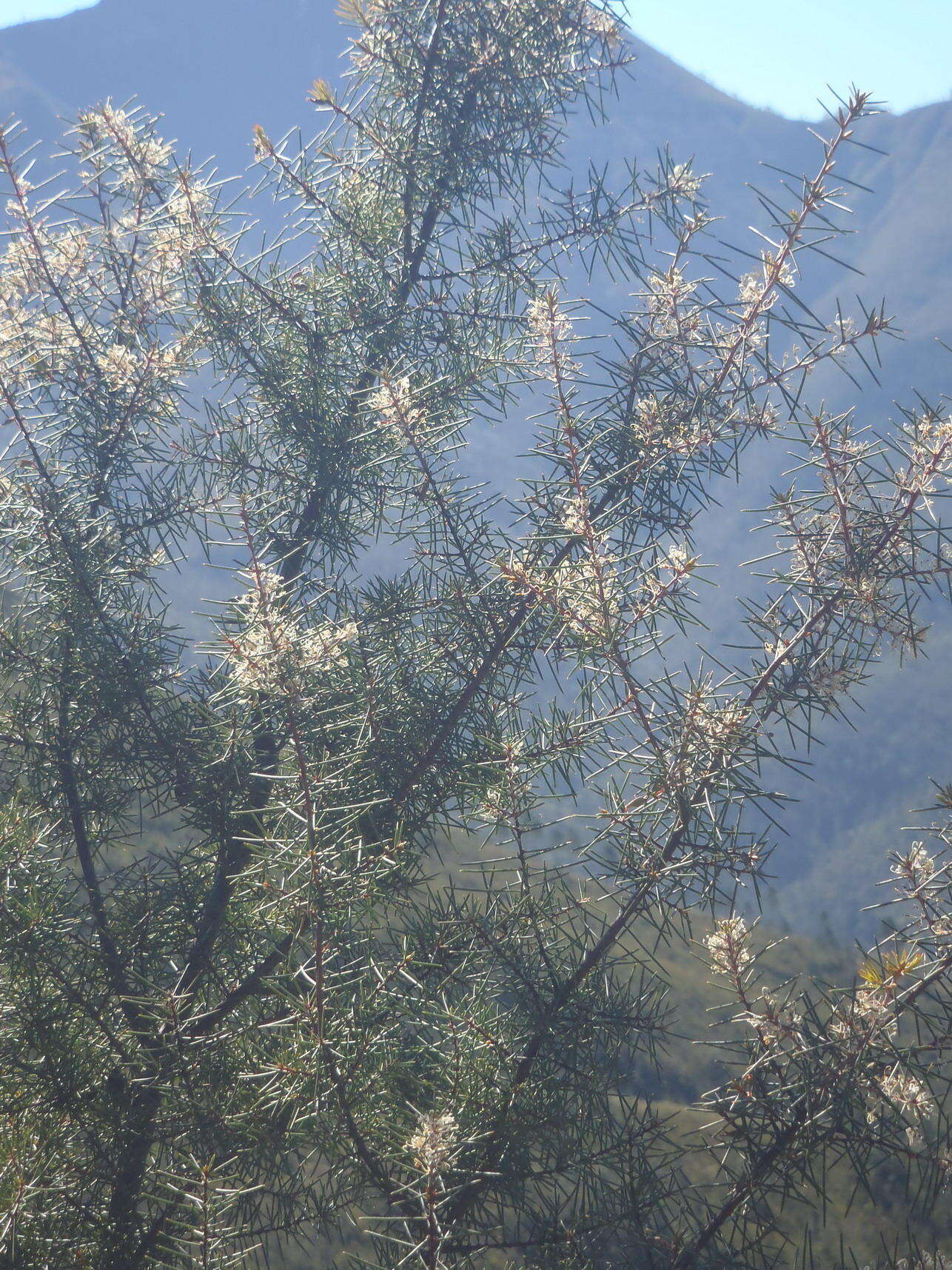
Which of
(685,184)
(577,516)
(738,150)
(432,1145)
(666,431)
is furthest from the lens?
(738,150)

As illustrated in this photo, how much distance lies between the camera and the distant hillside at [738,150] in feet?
52.6

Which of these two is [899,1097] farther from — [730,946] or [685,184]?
[685,184]

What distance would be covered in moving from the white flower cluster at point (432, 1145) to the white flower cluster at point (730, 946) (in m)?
0.41

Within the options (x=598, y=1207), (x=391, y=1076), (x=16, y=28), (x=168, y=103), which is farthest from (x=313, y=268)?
(x=16, y=28)

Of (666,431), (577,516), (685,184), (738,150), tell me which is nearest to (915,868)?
(577,516)

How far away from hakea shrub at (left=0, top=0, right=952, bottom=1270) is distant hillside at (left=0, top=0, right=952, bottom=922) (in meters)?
10.4

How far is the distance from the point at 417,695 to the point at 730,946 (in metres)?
0.71

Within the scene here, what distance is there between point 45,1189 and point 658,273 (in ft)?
5.97

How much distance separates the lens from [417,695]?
5.19 feet

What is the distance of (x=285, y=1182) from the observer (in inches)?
57.9

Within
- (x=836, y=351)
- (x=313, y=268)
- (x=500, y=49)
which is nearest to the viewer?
(x=836, y=351)

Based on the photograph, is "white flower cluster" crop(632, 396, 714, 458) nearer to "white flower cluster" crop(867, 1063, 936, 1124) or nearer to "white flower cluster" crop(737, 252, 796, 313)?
"white flower cluster" crop(737, 252, 796, 313)

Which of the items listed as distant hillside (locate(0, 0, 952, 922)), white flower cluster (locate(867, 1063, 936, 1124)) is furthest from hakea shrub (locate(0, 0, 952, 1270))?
distant hillside (locate(0, 0, 952, 922))

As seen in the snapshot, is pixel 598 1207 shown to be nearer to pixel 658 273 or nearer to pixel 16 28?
pixel 658 273
